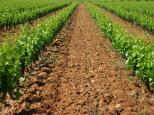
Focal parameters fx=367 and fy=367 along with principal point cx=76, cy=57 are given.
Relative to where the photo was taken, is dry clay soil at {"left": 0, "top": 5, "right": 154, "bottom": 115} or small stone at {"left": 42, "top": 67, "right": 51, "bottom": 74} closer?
dry clay soil at {"left": 0, "top": 5, "right": 154, "bottom": 115}

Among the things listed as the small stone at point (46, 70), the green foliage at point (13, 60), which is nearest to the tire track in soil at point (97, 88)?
the small stone at point (46, 70)

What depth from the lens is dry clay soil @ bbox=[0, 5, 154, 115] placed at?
8.80m

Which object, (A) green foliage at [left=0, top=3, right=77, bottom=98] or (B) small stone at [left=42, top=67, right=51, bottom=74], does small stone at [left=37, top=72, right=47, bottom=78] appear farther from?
(A) green foliage at [left=0, top=3, right=77, bottom=98]

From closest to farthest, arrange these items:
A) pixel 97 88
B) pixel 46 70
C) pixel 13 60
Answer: pixel 13 60, pixel 97 88, pixel 46 70

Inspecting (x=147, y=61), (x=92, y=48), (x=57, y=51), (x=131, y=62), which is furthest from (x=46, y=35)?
(x=147, y=61)

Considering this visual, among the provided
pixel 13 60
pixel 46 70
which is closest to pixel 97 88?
pixel 13 60

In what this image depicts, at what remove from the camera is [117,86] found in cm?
1053

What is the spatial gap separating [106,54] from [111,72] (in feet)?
10.8

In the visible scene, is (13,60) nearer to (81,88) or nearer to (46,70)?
(81,88)

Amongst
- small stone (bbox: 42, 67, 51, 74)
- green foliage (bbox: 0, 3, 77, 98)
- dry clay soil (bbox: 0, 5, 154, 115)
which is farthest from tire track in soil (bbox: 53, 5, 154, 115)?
green foliage (bbox: 0, 3, 77, 98)

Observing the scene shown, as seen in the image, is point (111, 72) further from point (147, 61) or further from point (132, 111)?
point (132, 111)

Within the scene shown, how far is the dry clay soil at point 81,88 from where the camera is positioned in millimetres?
8797

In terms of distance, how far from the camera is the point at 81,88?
10367mm

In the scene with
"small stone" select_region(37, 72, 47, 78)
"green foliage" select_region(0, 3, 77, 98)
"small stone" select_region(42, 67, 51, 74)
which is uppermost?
"green foliage" select_region(0, 3, 77, 98)
